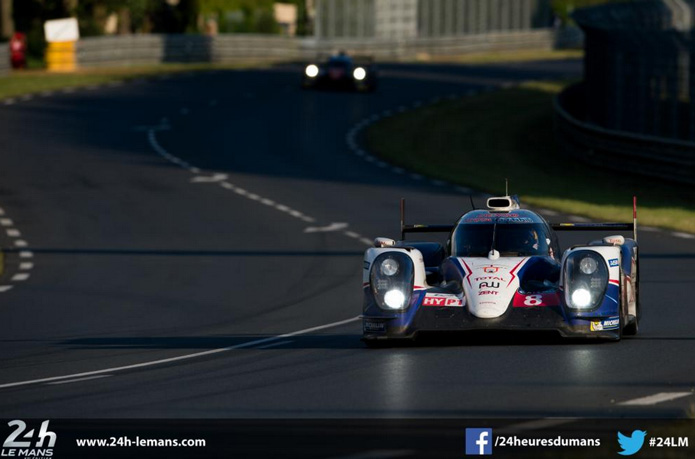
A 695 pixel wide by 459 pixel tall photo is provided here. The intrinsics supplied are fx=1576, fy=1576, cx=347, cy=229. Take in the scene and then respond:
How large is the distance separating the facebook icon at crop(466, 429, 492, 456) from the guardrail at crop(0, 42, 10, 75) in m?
56.0

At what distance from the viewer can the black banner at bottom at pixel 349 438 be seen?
9688 mm

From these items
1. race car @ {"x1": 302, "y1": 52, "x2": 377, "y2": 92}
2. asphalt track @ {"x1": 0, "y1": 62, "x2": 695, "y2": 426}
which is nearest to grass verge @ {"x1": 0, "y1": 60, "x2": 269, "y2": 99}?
asphalt track @ {"x1": 0, "y1": 62, "x2": 695, "y2": 426}

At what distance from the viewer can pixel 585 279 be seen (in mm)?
14336

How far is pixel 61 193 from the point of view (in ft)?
116

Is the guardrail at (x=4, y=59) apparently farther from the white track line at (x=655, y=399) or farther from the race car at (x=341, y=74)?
the white track line at (x=655, y=399)

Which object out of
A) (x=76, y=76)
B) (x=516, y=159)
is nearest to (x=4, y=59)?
(x=76, y=76)

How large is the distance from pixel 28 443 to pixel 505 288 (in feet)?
18.0

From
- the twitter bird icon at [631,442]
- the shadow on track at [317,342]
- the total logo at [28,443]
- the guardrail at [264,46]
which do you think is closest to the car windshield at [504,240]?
the shadow on track at [317,342]

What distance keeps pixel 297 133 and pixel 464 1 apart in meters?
44.7

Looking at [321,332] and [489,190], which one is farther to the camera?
[489,190]

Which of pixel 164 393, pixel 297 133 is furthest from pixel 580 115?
pixel 164 393

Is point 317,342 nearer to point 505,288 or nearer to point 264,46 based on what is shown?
point 505,288

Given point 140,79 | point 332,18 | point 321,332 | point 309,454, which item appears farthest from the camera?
point 332,18

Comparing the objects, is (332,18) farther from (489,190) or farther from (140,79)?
(489,190)
